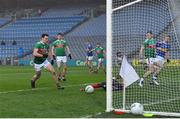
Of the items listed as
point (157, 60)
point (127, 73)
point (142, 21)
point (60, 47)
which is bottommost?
point (127, 73)

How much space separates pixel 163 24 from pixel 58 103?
3.54m

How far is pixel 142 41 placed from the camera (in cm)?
1384

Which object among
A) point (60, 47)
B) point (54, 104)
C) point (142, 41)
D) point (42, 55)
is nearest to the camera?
point (54, 104)

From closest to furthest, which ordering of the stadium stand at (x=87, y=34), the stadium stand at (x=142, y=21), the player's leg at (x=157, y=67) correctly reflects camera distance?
the stadium stand at (x=142, y=21) → the player's leg at (x=157, y=67) → the stadium stand at (x=87, y=34)

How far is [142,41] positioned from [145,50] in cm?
65

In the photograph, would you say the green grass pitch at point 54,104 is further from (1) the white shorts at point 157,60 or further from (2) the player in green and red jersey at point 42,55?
(1) the white shorts at point 157,60

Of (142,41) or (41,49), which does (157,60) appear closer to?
(142,41)

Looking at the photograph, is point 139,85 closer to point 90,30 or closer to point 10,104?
point 10,104

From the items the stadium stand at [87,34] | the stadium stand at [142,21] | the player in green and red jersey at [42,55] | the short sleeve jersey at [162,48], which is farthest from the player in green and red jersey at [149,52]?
the stadium stand at [87,34]

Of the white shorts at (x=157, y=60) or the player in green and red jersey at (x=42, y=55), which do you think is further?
the white shorts at (x=157, y=60)

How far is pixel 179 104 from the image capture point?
32.2ft

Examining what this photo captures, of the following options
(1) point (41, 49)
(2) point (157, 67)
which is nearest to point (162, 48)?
(2) point (157, 67)

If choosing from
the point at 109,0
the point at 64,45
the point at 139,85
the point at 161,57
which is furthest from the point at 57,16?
the point at 109,0

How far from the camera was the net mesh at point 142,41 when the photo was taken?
9.84 metres
